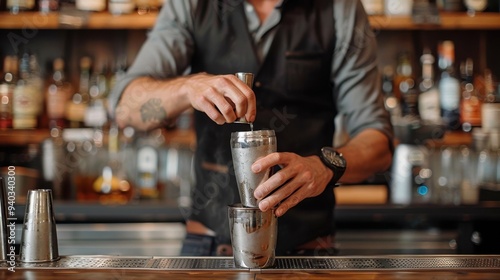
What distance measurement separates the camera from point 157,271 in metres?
1.14

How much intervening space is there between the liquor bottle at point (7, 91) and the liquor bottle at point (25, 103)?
20 mm

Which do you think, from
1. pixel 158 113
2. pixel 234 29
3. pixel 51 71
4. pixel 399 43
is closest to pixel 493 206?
pixel 399 43

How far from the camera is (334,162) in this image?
1.35m

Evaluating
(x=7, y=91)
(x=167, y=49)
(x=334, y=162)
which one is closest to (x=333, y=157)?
(x=334, y=162)

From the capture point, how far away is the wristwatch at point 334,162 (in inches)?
52.7

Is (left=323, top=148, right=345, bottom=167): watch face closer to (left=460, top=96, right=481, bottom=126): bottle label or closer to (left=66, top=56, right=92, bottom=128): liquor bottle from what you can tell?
(left=460, top=96, right=481, bottom=126): bottle label

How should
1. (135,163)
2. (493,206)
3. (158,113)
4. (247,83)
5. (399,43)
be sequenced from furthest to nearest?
(399,43)
(135,163)
(493,206)
(158,113)
(247,83)

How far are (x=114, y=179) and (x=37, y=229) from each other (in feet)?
5.16

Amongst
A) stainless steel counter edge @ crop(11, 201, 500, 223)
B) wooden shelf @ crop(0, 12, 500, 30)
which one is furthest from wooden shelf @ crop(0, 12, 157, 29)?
stainless steel counter edge @ crop(11, 201, 500, 223)

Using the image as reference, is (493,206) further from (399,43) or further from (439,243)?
(399,43)

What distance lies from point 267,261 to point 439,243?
1.48 m

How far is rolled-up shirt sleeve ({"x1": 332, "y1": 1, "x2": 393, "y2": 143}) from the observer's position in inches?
65.6

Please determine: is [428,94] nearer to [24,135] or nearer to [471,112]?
[471,112]

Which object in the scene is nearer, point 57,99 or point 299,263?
point 299,263
